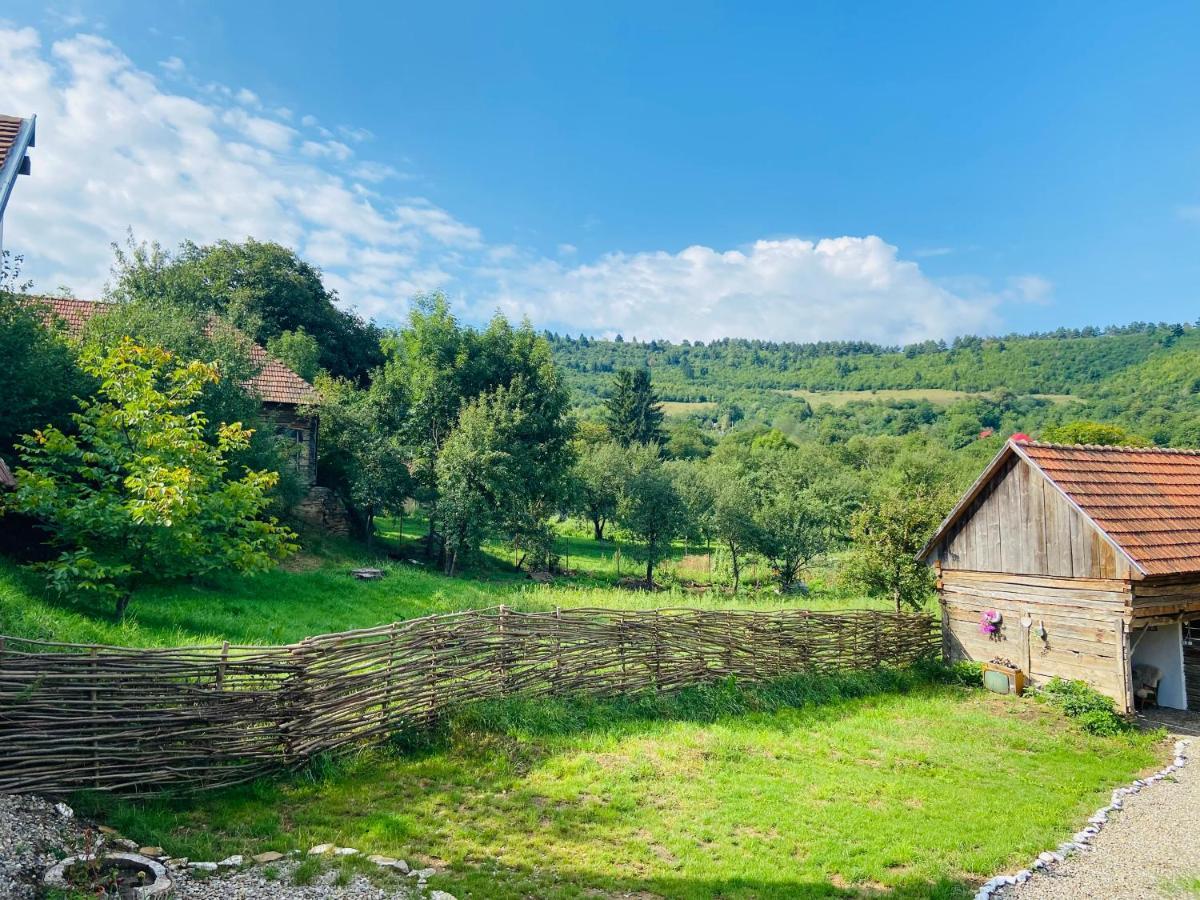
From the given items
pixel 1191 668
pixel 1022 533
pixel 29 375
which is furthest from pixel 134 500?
pixel 1191 668

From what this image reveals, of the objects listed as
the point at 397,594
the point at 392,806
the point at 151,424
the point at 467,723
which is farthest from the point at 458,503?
the point at 392,806

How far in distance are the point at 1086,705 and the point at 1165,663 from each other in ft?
7.92

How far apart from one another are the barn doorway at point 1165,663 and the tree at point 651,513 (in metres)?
16.1

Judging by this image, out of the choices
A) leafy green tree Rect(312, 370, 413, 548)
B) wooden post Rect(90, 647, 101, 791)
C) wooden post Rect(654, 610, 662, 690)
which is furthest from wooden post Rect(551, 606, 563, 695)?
leafy green tree Rect(312, 370, 413, 548)

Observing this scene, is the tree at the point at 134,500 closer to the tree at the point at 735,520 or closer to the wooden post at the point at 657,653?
the wooden post at the point at 657,653

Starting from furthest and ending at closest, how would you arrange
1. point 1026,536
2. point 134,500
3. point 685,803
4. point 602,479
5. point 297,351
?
point 602,479 → point 297,351 → point 1026,536 → point 134,500 → point 685,803

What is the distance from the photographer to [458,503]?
72.4ft

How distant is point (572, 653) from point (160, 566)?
581 cm

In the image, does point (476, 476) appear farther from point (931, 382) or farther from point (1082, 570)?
point (931, 382)

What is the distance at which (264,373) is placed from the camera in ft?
76.6

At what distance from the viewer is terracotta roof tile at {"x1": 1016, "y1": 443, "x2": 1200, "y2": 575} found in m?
11.2

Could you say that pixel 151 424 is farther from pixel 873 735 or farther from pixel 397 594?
pixel 873 735

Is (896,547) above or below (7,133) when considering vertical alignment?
below

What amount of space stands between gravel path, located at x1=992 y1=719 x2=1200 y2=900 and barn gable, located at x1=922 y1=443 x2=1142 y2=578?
4.06m
